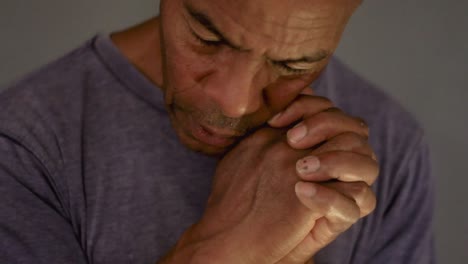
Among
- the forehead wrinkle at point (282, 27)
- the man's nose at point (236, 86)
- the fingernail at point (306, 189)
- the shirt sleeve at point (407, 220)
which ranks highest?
the forehead wrinkle at point (282, 27)

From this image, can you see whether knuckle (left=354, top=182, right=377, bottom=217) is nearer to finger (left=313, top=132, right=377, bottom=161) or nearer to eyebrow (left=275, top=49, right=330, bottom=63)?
finger (left=313, top=132, right=377, bottom=161)

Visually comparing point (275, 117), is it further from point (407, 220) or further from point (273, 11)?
point (407, 220)

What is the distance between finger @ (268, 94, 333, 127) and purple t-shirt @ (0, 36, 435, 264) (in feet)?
0.59

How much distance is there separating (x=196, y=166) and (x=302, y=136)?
0.76 feet

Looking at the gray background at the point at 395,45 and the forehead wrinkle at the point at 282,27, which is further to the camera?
the gray background at the point at 395,45

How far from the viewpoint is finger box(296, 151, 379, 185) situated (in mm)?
832

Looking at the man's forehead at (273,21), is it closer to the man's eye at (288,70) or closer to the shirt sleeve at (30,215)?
the man's eye at (288,70)

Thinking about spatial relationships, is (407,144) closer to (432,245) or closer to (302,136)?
(432,245)

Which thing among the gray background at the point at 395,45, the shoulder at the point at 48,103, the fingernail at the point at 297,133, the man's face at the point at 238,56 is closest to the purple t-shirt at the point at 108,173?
the shoulder at the point at 48,103

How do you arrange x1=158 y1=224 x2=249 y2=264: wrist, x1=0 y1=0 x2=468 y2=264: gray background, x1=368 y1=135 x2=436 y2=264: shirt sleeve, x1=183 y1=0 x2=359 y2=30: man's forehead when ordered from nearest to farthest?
x1=183 y1=0 x2=359 y2=30: man's forehead → x1=158 y1=224 x2=249 y2=264: wrist → x1=368 y1=135 x2=436 y2=264: shirt sleeve → x1=0 y1=0 x2=468 y2=264: gray background

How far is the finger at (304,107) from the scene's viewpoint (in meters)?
0.93

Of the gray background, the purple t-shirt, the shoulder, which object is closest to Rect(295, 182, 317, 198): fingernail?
the purple t-shirt

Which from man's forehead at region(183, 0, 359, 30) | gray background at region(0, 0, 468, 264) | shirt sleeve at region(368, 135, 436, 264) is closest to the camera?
man's forehead at region(183, 0, 359, 30)

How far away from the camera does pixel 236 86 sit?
2.81 feet
